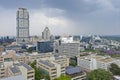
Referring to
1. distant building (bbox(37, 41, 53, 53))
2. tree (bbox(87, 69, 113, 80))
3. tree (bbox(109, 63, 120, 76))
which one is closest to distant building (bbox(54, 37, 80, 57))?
distant building (bbox(37, 41, 53, 53))

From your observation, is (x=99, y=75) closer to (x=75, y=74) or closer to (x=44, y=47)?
(x=75, y=74)

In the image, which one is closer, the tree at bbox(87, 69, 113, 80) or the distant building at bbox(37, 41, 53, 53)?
the tree at bbox(87, 69, 113, 80)

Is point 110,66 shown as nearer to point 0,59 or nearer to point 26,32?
point 0,59

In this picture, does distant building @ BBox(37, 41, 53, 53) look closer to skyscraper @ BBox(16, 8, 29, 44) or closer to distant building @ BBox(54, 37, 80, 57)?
distant building @ BBox(54, 37, 80, 57)

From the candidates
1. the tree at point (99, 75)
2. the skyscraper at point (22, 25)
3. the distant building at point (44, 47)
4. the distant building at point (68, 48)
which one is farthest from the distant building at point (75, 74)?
the skyscraper at point (22, 25)

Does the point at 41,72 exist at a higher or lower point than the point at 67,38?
lower

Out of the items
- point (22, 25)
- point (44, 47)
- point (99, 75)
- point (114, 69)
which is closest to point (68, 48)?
point (44, 47)

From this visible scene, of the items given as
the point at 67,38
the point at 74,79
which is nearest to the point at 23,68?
the point at 74,79

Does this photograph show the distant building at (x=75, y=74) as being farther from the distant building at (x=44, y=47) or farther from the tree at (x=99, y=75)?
the distant building at (x=44, y=47)
